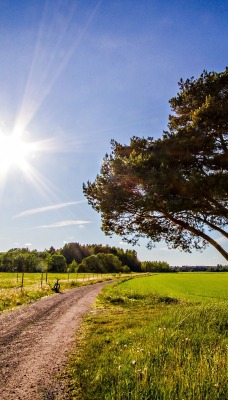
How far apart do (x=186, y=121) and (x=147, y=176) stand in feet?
19.4

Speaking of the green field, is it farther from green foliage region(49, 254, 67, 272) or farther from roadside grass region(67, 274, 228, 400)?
green foliage region(49, 254, 67, 272)

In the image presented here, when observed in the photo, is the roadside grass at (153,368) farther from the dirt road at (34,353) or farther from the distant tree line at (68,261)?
the distant tree line at (68,261)

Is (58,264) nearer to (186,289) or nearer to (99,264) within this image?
(99,264)

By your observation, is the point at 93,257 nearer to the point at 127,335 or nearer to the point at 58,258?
the point at 58,258

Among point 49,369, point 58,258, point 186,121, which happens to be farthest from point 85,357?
point 58,258

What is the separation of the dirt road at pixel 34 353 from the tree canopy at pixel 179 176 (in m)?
5.94

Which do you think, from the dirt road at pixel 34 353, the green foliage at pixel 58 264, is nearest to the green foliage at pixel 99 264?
the green foliage at pixel 58 264

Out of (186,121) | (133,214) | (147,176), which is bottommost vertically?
(133,214)

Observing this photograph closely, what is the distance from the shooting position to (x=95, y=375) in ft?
20.2

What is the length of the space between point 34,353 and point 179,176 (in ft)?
27.0

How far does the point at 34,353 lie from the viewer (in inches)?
322

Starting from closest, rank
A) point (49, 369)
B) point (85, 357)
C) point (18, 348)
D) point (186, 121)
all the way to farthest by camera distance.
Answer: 1. point (49, 369)
2. point (85, 357)
3. point (18, 348)
4. point (186, 121)

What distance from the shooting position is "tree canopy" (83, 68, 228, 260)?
37.4 feet

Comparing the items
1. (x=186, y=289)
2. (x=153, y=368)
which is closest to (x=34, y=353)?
(x=153, y=368)
